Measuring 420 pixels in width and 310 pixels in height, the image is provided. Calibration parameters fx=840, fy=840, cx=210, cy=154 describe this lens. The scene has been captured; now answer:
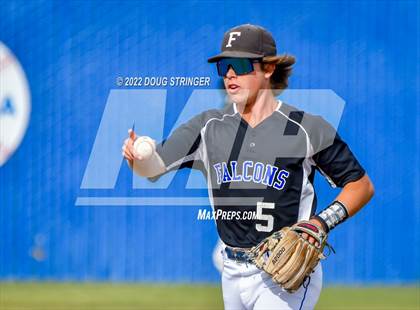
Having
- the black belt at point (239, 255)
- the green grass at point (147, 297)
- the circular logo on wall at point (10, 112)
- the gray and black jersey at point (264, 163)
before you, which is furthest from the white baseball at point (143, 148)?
the circular logo on wall at point (10, 112)

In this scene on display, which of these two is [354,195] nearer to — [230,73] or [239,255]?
[239,255]

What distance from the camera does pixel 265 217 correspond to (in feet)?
15.5

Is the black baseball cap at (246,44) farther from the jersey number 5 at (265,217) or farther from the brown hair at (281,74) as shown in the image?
→ the jersey number 5 at (265,217)

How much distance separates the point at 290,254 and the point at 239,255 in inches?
11.7

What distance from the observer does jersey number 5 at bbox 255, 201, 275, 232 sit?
4724mm

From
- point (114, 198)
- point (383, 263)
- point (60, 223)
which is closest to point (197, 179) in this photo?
point (114, 198)

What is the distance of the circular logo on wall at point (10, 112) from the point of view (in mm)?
10398

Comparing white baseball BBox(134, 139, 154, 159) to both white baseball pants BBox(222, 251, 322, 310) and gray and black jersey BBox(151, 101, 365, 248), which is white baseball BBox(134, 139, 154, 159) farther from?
white baseball pants BBox(222, 251, 322, 310)

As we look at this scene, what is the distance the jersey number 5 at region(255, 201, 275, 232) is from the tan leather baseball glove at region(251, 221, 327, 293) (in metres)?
0.08

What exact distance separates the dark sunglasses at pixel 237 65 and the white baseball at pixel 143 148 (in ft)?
2.14

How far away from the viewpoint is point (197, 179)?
380 inches

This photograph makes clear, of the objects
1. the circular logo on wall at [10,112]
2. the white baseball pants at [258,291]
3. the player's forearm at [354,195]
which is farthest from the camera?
the circular logo on wall at [10,112]

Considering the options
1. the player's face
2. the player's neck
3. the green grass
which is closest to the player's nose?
the player's face


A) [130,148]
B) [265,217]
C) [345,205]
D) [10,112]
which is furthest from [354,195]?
[10,112]
